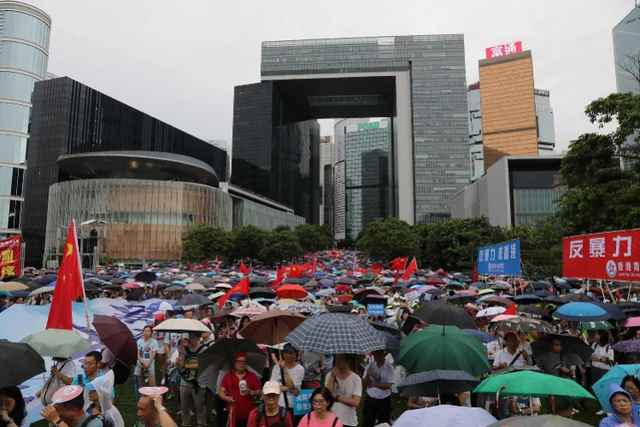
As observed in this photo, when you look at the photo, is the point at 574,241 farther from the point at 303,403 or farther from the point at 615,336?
the point at 303,403

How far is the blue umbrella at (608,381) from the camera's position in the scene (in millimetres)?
4244

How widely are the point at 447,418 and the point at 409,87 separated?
122892 mm

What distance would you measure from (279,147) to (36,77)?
2663 inches

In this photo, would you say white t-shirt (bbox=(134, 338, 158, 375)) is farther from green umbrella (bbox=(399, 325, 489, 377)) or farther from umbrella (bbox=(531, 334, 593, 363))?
umbrella (bbox=(531, 334, 593, 363))

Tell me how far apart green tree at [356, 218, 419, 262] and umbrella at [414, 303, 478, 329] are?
52.8 meters

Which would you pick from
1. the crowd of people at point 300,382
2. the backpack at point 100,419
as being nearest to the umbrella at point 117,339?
the crowd of people at point 300,382

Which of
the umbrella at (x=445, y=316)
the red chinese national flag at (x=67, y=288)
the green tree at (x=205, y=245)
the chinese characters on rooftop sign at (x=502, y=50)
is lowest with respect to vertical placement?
the umbrella at (x=445, y=316)

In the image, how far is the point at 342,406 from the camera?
4730mm

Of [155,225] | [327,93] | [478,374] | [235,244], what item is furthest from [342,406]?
[327,93]

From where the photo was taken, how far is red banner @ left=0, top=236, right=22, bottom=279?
13531mm

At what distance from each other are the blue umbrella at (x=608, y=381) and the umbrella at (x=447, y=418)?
1.87m

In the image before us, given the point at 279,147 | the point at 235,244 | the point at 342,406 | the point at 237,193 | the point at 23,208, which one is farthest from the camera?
the point at 279,147

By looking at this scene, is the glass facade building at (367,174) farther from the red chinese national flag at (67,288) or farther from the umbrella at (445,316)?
the red chinese national flag at (67,288)

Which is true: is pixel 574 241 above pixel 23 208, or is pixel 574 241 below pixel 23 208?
below
